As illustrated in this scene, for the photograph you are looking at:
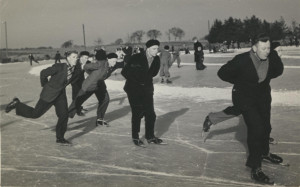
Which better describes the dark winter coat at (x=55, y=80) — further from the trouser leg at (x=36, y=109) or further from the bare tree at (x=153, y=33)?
the bare tree at (x=153, y=33)

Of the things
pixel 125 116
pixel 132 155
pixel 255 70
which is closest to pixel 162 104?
pixel 125 116

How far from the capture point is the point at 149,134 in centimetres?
658

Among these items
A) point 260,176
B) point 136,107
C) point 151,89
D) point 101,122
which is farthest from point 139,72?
point 101,122

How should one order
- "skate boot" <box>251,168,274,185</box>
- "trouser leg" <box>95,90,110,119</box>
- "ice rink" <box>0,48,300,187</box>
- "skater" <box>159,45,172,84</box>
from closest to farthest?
"skate boot" <box>251,168,274,185</box>
"ice rink" <box>0,48,300,187</box>
"trouser leg" <box>95,90,110,119</box>
"skater" <box>159,45,172,84</box>

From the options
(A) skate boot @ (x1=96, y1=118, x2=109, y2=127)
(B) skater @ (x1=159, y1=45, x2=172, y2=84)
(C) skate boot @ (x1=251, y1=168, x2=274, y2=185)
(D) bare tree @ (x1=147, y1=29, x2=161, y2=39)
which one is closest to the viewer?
(C) skate boot @ (x1=251, y1=168, x2=274, y2=185)

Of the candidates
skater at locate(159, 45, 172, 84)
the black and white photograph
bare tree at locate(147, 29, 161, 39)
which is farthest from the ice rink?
bare tree at locate(147, 29, 161, 39)

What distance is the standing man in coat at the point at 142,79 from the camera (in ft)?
20.0

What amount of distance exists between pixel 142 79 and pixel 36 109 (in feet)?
6.37

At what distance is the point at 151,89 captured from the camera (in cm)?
627

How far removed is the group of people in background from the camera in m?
4.61

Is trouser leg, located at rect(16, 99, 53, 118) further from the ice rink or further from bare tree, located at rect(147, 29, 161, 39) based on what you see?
bare tree, located at rect(147, 29, 161, 39)

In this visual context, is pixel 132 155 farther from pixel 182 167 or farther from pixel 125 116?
pixel 125 116

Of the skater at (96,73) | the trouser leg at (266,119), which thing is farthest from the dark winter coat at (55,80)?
the trouser leg at (266,119)

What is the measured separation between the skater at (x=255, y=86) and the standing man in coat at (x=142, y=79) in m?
1.60
